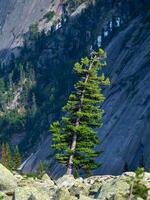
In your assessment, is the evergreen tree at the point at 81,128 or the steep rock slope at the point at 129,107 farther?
the steep rock slope at the point at 129,107

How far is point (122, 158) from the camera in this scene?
75188mm

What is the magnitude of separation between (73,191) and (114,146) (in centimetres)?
5431

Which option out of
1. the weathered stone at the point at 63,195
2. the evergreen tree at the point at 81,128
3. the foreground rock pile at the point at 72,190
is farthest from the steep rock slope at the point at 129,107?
the weathered stone at the point at 63,195

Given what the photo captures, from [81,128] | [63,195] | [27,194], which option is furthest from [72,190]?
[81,128]

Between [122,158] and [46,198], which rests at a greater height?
[46,198]

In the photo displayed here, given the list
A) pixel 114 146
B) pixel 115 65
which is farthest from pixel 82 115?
pixel 115 65

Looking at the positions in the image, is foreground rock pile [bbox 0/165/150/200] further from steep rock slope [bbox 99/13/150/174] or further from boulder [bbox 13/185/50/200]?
steep rock slope [bbox 99/13/150/174]

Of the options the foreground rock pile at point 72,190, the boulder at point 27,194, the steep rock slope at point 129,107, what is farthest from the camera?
the steep rock slope at point 129,107

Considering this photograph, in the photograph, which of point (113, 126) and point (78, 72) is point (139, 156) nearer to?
point (113, 126)

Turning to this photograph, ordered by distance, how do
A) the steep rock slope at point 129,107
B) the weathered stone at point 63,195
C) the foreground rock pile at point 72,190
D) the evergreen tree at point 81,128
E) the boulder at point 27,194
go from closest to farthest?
the boulder at point 27,194 → the foreground rock pile at point 72,190 → the weathered stone at point 63,195 → the evergreen tree at point 81,128 → the steep rock slope at point 129,107

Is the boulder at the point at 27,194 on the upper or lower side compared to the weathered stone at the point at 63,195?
upper

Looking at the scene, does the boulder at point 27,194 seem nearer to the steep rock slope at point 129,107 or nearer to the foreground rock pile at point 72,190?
the foreground rock pile at point 72,190

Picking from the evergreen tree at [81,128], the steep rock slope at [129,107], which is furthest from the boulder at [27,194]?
the steep rock slope at [129,107]

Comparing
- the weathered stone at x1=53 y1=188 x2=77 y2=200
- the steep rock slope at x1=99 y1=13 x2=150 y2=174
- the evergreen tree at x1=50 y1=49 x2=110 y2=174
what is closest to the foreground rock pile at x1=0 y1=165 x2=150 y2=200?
the weathered stone at x1=53 y1=188 x2=77 y2=200
